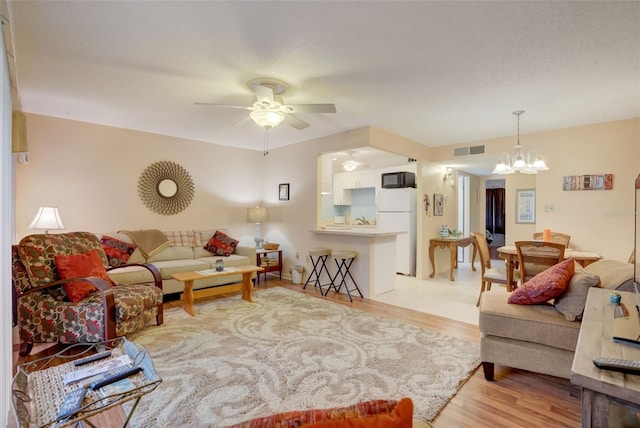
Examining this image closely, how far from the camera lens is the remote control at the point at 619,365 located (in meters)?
0.97

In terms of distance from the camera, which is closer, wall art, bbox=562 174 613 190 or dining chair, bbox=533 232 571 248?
wall art, bbox=562 174 613 190

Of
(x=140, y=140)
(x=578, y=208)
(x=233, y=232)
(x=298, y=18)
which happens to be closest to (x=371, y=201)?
(x=233, y=232)

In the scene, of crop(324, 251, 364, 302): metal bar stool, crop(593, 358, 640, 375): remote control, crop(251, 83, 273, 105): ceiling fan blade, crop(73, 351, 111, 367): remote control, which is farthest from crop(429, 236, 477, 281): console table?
crop(73, 351, 111, 367): remote control

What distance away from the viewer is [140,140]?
477cm

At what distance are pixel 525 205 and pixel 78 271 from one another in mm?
7529

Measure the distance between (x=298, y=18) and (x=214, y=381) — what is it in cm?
263

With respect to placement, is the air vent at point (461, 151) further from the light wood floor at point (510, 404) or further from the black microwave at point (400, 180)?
the light wood floor at point (510, 404)

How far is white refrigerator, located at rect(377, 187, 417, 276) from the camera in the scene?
19.2 ft

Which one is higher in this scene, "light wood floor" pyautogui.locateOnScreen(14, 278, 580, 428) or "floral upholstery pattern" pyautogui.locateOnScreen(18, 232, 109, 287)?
"floral upholstery pattern" pyautogui.locateOnScreen(18, 232, 109, 287)

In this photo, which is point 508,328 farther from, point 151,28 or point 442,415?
point 151,28

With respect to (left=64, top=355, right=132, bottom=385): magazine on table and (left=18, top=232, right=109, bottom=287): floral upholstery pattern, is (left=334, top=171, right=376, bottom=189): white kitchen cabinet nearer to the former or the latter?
(left=18, top=232, right=109, bottom=287): floral upholstery pattern

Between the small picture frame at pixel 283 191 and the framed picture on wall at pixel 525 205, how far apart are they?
4.86 meters

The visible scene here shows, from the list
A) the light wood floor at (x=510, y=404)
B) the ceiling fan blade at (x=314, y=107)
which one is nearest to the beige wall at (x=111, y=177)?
the light wood floor at (x=510, y=404)

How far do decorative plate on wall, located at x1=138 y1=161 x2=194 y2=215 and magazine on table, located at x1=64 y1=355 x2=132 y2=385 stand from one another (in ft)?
12.6
